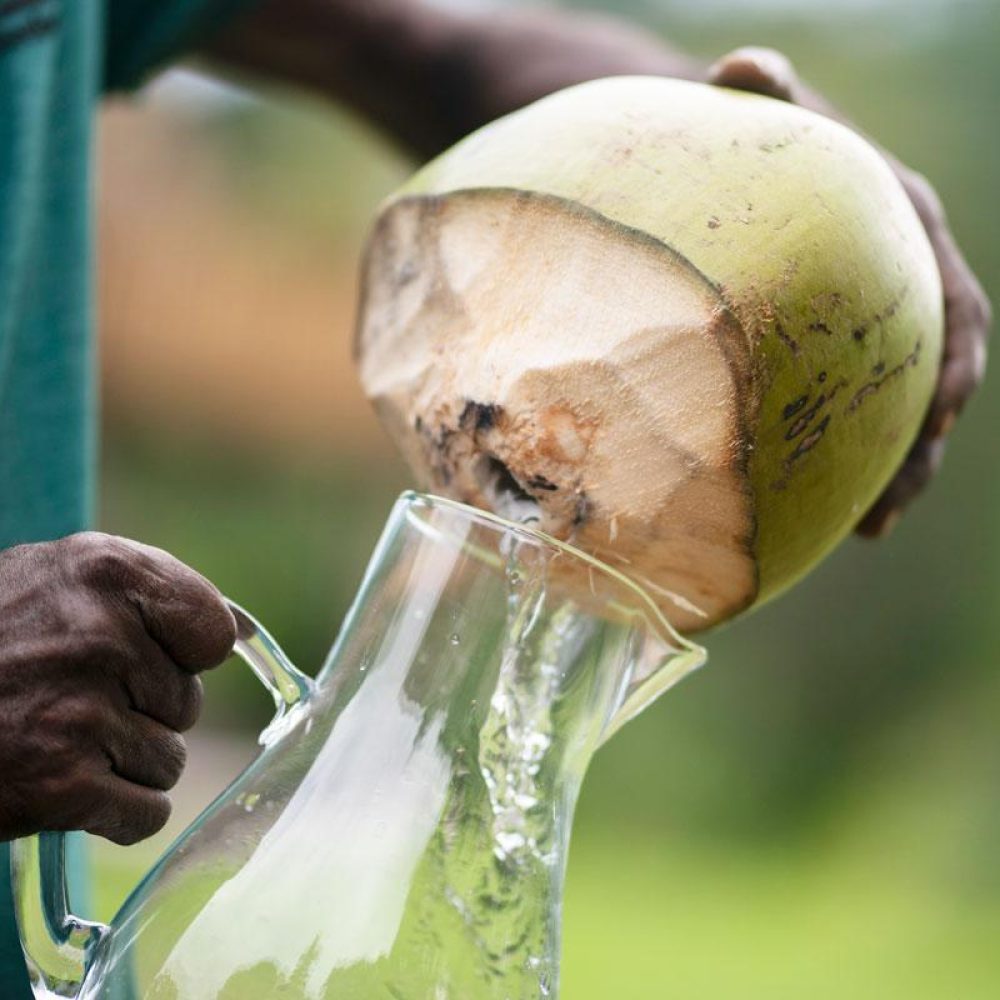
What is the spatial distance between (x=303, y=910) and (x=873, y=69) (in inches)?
202

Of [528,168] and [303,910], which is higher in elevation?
[528,168]

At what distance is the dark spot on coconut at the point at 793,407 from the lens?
2.27 ft

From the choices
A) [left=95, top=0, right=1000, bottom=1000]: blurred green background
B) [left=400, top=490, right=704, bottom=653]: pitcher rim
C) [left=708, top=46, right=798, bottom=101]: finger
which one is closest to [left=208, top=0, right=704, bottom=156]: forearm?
[left=708, top=46, right=798, bottom=101]: finger

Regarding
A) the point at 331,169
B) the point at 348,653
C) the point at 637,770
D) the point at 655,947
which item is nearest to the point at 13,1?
the point at 348,653

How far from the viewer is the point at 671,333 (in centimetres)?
68

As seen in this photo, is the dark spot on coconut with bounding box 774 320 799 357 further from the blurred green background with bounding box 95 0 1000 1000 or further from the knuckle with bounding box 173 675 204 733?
the blurred green background with bounding box 95 0 1000 1000

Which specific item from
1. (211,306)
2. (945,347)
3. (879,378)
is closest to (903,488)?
(945,347)

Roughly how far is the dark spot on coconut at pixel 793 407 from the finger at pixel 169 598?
258 millimetres

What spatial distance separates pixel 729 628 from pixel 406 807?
2410 millimetres

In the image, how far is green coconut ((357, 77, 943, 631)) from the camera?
0.69m

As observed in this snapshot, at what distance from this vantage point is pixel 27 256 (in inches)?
38.9

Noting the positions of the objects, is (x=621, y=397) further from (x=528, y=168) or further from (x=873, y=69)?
(x=873, y=69)

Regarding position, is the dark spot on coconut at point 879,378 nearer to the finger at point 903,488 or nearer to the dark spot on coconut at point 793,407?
the dark spot on coconut at point 793,407

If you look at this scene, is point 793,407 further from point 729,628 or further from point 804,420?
point 729,628
